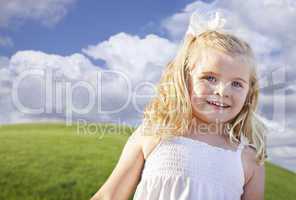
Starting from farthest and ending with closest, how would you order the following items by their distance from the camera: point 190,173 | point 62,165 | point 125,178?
point 62,165
point 125,178
point 190,173

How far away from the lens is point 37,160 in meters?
6.41

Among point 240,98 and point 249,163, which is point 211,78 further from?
point 249,163

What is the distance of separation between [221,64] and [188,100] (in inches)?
9.3

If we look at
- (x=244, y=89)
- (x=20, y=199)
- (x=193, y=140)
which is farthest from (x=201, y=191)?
(x=20, y=199)

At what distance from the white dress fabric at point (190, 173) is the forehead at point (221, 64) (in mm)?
360

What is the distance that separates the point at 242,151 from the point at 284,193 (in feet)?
17.4

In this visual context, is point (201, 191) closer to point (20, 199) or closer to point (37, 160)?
point (20, 199)

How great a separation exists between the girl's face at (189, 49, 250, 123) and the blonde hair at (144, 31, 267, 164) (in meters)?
0.04

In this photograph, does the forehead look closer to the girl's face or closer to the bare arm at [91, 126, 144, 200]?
the girl's face

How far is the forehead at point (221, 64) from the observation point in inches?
90.1

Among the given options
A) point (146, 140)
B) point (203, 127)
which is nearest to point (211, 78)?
point (203, 127)

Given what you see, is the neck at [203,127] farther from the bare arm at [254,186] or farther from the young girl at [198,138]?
the bare arm at [254,186]

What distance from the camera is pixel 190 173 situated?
2.23m

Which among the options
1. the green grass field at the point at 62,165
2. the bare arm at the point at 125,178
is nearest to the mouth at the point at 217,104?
the bare arm at the point at 125,178
